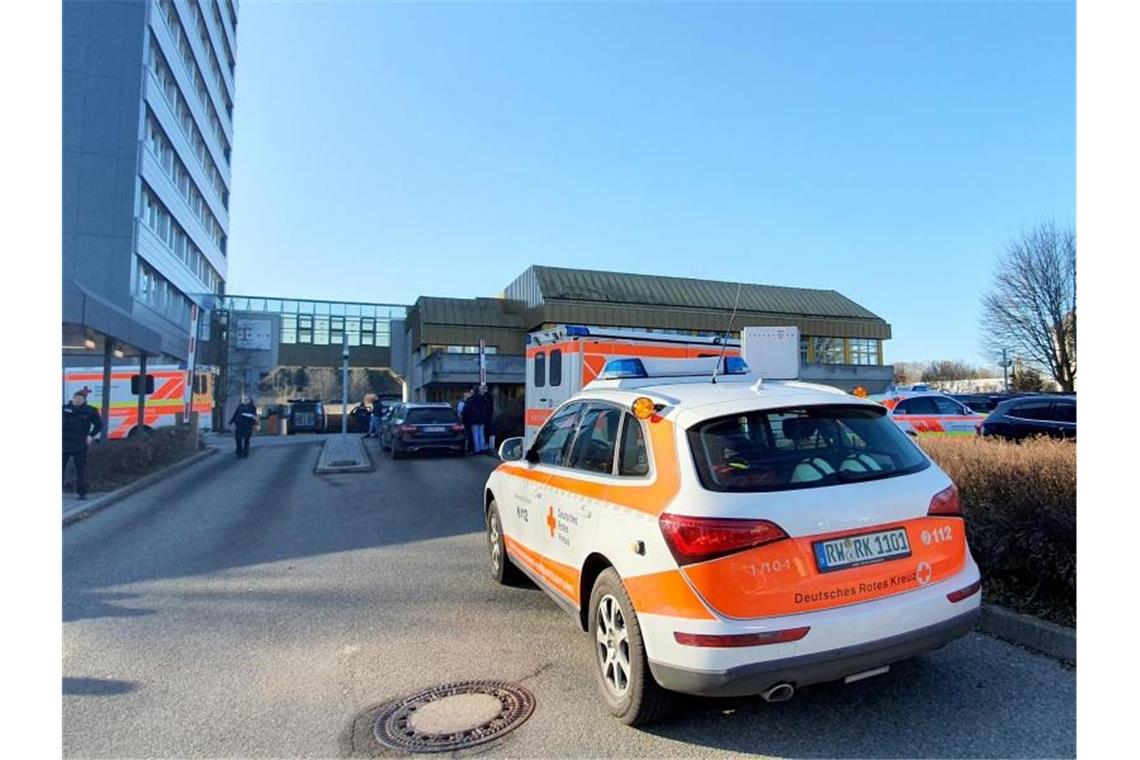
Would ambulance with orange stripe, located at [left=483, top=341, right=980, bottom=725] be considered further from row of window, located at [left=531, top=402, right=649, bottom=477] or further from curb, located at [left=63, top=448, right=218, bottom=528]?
curb, located at [left=63, top=448, right=218, bottom=528]

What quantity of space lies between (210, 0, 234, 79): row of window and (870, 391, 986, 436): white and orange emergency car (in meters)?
48.5

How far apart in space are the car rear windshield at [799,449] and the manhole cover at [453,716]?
164cm

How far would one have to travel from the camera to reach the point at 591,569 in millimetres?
3814

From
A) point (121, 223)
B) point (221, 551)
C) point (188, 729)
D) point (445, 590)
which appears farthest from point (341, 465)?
point (121, 223)

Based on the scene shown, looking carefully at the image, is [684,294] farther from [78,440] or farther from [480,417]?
[78,440]

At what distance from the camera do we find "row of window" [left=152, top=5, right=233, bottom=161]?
3444cm

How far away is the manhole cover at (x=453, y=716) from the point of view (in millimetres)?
3234

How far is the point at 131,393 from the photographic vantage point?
20.8 m

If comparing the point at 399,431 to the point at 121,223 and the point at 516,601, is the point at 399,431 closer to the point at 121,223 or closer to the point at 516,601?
the point at 516,601

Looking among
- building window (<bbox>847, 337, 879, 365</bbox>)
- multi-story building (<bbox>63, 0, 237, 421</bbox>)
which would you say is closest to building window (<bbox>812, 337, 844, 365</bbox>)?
building window (<bbox>847, 337, 879, 365</bbox>)

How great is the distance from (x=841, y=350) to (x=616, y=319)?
15908mm

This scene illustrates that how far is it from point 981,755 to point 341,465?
1367 centimetres

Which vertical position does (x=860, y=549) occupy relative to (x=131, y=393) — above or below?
below

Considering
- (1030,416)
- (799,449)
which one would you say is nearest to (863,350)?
(1030,416)
